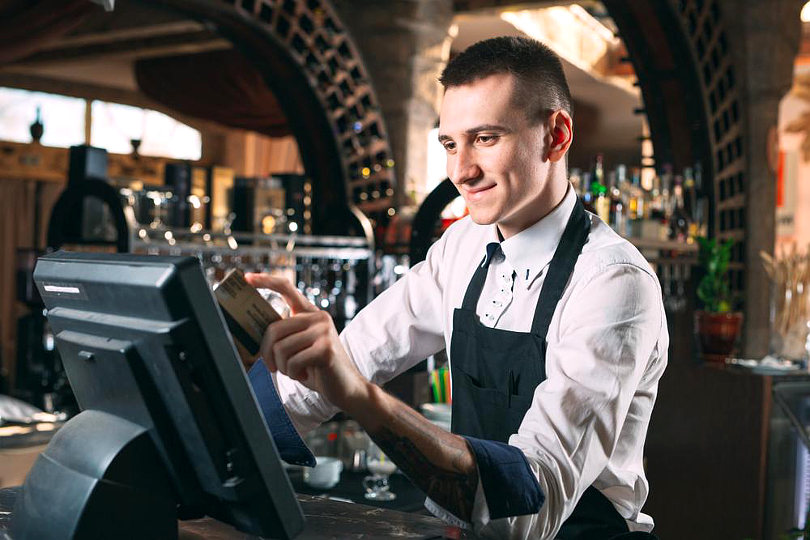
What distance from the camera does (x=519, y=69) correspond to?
1429 mm

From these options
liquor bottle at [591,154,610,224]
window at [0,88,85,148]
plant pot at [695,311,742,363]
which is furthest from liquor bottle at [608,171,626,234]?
window at [0,88,85,148]

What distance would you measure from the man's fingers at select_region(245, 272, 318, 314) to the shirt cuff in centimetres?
19

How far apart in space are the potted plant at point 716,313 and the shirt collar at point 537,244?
2.74 meters

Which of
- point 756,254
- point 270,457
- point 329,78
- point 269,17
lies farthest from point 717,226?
point 270,457

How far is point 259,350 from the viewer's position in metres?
1.09

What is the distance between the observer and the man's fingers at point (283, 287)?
1.23 m

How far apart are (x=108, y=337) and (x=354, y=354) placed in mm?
766

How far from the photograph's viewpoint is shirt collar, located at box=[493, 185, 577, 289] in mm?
1559

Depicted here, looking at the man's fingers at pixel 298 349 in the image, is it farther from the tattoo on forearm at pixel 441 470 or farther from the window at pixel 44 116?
the window at pixel 44 116

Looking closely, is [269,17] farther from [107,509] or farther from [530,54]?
[107,509]

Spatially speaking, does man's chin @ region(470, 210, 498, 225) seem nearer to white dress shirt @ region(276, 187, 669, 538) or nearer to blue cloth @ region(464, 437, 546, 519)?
white dress shirt @ region(276, 187, 669, 538)

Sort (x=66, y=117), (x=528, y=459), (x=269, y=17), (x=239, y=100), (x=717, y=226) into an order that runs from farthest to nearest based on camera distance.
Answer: (x=66, y=117) → (x=239, y=100) → (x=717, y=226) → (x=269, y=17) → (x=528, y=459)

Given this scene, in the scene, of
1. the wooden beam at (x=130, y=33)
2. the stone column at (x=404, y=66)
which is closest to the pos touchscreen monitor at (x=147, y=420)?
the stone column at (x=404, y=66)

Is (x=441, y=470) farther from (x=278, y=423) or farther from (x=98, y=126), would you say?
(x=98, y=126)
